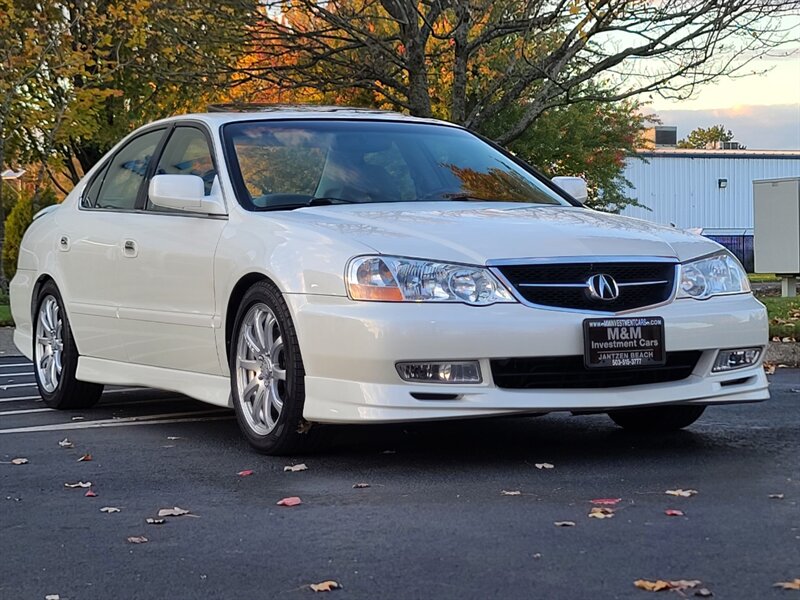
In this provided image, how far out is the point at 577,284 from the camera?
19.0 feet

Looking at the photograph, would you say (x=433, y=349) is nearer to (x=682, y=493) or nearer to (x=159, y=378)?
(x=682, y=493)

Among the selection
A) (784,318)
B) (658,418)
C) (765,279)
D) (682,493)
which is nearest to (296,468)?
(682,493)

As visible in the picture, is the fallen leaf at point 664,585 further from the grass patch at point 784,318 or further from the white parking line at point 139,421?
the grass patch at point 784,318

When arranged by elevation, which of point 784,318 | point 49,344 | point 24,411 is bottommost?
point 784,318

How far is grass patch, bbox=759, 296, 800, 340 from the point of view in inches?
438

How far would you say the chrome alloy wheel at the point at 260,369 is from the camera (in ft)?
20.4

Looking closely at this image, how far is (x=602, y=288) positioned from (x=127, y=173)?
130 inches

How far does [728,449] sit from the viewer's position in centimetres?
625

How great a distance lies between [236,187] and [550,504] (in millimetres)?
2546

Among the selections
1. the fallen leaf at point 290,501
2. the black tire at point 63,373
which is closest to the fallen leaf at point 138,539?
the fallen leaf at point 290,501

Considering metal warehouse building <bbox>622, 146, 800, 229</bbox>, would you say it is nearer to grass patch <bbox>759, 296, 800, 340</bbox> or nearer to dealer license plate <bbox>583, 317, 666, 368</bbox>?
grass patch <bbox>759, 296, 800, 340</bbox>

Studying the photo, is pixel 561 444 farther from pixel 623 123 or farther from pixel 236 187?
pixel 623 123

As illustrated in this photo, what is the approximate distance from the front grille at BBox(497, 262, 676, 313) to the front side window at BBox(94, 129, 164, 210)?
2765 mm

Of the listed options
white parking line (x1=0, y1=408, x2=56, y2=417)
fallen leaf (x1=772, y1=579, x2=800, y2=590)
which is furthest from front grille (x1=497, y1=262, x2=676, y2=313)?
white parking line (x1=0, y1=408, x2=56, y2=417)
